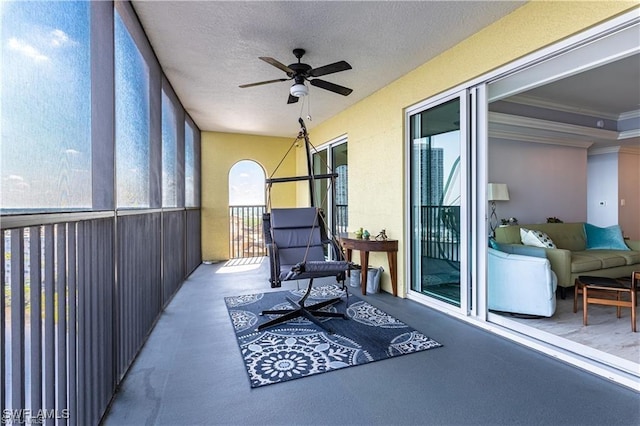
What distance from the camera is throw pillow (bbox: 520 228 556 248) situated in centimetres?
377

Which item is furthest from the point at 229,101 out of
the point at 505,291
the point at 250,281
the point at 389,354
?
the point at 505,291

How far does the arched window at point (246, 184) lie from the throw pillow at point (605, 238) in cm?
592

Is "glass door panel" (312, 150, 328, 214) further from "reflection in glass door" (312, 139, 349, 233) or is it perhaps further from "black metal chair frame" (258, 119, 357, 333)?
"black metal chair frame" (258, 119, 357, 333)

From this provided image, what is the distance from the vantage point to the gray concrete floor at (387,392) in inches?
63.2

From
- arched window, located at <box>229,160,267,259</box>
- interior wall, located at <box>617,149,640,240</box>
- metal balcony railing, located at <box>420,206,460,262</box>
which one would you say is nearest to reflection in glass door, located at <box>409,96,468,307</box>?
metal balcony railing, located at <box>420,206,460,262</box>

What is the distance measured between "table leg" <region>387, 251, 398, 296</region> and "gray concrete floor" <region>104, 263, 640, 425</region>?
1269mm

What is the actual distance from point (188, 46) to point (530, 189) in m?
5.14

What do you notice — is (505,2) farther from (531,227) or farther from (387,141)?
(531,227)

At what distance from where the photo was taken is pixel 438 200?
3365 millimetres

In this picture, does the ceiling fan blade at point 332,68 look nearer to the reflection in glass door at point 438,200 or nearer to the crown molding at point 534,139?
the reflection in glass door at point 438,200

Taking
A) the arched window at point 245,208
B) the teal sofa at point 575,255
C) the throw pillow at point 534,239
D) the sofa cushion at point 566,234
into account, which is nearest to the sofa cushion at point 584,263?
the teal sofa at point 575,255

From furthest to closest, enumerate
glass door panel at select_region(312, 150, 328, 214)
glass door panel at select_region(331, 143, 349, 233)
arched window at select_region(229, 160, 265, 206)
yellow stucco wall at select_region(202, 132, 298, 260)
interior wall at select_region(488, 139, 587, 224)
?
arched window at select_region(229, 160, 265, 206) < yellow stucco wall at select_region(202, 132, 298, 260) < glass door panel at select_region(312, 150, 328, 214) < glass door panel at select_region(331, 143, 349, 233) < interior wall at select_region(488, 139, 587, 224)

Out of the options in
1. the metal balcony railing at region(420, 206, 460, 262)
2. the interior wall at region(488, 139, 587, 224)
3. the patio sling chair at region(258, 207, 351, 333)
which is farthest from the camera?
the interior wall at region(488, 139, 587, 224)

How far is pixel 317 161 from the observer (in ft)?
21.0
